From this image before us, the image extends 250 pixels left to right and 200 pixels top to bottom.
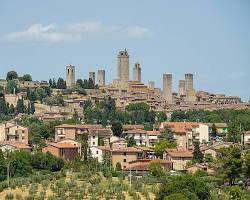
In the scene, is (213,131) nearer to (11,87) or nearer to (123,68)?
(11,87)

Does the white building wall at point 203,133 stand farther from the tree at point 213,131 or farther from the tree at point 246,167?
the tree at point 246,167

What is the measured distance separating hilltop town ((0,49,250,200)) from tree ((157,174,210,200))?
4 centimetres

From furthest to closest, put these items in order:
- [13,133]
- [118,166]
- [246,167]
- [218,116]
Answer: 1. [218,116]
2. [13,133]
3. [118,166]
4. [246,167]

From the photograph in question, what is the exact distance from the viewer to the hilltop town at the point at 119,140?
31.5 m

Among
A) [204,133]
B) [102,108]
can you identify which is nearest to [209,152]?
[204,133]

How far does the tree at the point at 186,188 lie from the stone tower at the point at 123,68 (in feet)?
191

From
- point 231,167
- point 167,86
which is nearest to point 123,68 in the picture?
point 167,86

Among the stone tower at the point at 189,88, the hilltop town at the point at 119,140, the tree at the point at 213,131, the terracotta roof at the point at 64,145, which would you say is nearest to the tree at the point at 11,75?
the hilltop town at the point at 119,140

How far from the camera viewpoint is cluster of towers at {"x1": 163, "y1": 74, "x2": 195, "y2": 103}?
86.8 metres

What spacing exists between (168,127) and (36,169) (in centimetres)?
1640

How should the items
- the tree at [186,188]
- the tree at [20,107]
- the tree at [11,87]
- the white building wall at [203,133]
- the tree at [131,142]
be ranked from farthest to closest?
the tree at [11,87], the tree at [20,107], the white building wall at [203,133], the tree at [131,142], the tree at [186,188]

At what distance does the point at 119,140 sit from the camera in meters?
47.6

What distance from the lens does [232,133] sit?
49.8 metres

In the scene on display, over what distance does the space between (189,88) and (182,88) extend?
298 centimetres
